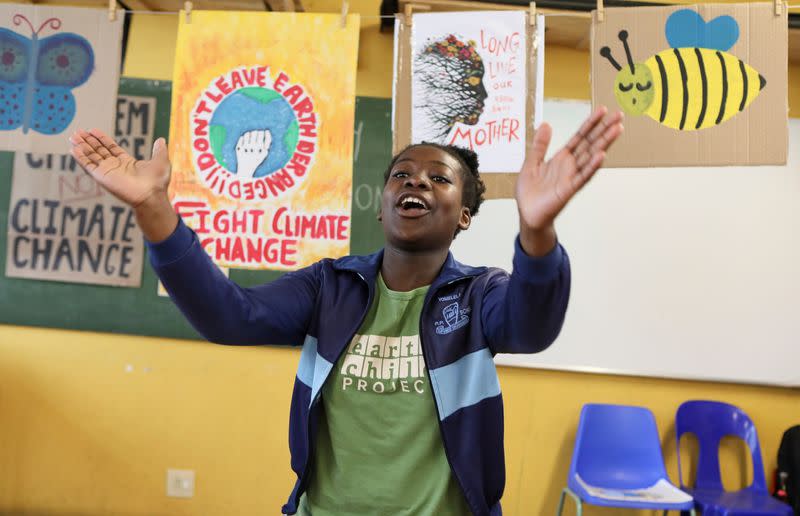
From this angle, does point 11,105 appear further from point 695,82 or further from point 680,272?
point 680,272

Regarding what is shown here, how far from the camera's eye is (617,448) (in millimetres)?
2977

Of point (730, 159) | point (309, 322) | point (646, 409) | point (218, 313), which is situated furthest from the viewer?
point (646, 409)

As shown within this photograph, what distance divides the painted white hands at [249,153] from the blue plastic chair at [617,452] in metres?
1.79

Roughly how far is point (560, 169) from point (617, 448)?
2402 millimetres

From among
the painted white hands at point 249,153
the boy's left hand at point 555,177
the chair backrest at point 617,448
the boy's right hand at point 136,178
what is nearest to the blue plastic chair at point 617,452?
the chair backrest at point 617,448

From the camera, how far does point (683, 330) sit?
123 inches

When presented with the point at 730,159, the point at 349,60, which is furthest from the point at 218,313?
the point at 730,159

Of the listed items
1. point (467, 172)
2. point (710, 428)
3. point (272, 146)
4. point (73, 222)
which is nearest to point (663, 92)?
point (467, 172)

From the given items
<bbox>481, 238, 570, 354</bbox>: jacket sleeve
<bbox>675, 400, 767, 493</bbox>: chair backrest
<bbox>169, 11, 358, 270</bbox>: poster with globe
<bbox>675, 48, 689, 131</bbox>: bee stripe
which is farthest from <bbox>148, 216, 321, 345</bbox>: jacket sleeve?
<bbox>675, 400, 767, 493</bbox>: chair backrest

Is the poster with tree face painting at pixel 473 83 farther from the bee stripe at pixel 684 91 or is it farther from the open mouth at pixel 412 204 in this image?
the open mouth at pixel 412 204

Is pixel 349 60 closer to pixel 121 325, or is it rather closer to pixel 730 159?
pixel 730 159

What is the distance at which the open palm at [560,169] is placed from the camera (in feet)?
2.85

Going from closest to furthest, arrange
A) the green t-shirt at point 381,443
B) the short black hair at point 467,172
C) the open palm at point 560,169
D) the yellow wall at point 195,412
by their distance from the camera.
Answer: the open palm at point 560,169, the green t-shirt at point 381,443, the short black hair at point 467,172, the yellow wall at point 195,412

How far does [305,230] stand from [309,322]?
114 centimetres
